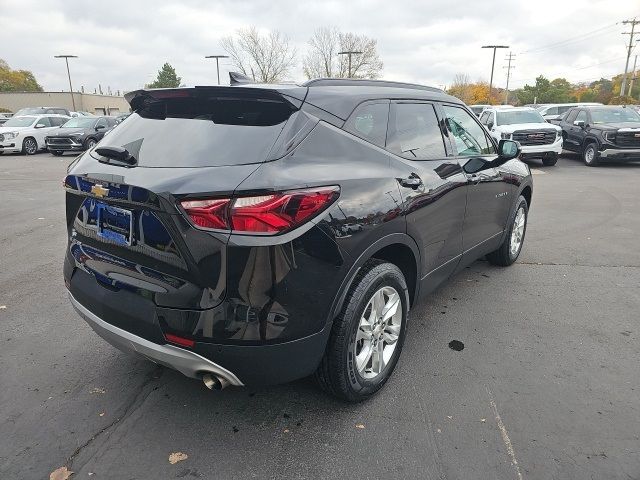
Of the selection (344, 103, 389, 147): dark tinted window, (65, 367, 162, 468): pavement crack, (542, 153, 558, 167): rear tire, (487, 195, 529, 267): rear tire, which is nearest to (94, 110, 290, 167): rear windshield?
(344, 103, 389, 147): dark tinted window

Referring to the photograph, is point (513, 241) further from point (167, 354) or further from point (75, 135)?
point (75, 135)

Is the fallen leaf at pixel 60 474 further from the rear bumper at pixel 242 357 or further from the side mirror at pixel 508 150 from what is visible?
the side mirror at pixel 508 150

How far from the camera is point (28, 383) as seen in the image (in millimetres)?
2951

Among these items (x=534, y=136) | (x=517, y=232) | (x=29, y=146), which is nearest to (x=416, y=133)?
(x=517, y=232)

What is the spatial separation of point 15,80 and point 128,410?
10320 cm

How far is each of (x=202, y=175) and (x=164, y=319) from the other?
69cm

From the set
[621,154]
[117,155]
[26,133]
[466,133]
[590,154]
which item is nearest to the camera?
[117,155]

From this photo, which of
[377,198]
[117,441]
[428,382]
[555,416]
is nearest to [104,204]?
[117,441]

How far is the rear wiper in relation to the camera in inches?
96.4

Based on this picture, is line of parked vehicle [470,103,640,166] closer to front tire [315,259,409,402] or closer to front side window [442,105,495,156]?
front side window [442,105,495,156]

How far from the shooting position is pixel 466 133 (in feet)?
12.9

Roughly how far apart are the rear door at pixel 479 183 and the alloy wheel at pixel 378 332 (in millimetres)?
1167

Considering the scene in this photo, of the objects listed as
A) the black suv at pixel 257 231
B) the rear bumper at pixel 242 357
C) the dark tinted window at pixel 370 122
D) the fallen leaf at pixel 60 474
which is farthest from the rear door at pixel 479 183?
the fallen leaf at pixel 60 474

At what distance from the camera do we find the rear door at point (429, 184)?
9.55 feet
